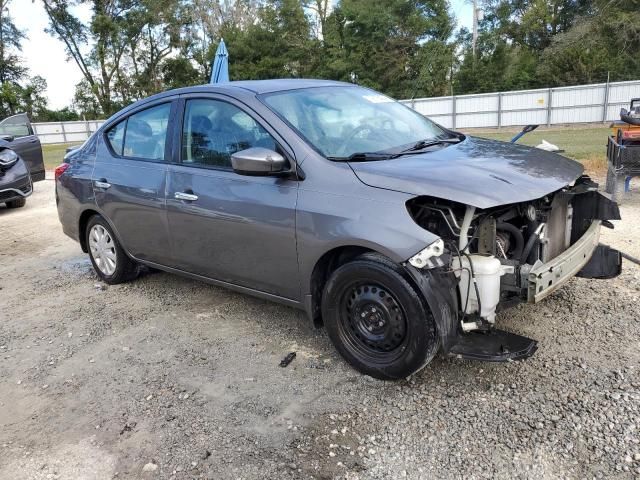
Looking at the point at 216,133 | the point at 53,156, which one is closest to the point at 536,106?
the point at 53,156

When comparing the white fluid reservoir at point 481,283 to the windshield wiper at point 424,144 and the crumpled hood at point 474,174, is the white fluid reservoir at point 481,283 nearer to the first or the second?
the crumpled hood at point 474,174

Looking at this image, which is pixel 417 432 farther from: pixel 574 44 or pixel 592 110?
pixel 574 44

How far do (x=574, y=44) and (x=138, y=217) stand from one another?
3342 cm

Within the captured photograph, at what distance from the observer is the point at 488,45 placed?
39.0 m

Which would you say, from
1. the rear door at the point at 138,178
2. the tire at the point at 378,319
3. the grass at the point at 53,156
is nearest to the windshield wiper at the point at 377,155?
the tire at the point at 378,319

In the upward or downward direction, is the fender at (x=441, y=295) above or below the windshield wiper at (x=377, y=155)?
below

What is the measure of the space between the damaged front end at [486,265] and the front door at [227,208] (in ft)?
3.03

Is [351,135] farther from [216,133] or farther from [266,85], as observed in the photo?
[216,133]

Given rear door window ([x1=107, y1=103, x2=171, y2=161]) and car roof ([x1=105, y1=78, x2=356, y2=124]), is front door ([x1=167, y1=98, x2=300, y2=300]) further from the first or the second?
rear door window ([x1=107, y1=103, x2=171, y2=161])

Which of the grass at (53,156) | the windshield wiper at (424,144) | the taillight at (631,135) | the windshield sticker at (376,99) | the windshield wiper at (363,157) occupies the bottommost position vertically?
the grass at (53,156)

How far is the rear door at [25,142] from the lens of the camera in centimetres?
1042

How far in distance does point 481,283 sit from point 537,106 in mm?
25213

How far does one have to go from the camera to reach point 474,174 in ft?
10.2

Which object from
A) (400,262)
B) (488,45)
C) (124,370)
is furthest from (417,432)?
(488,45)
